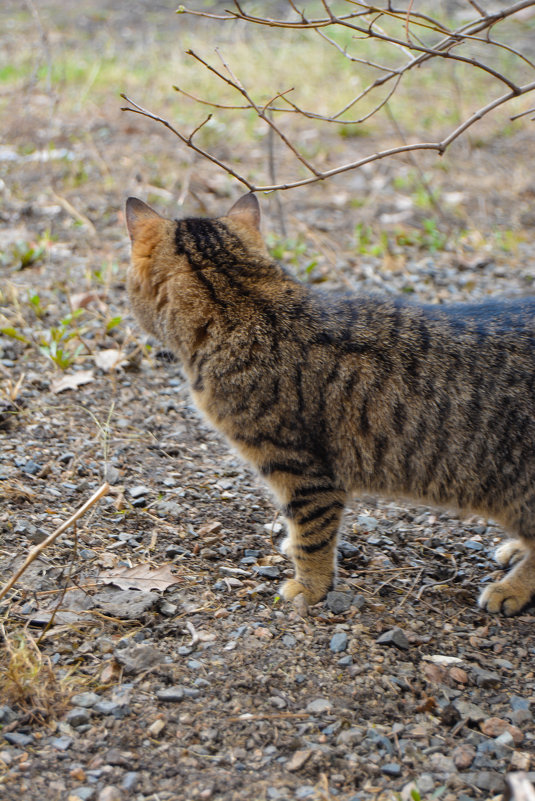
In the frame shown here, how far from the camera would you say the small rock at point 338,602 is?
339cm

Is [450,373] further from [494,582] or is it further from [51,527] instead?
[51,527]

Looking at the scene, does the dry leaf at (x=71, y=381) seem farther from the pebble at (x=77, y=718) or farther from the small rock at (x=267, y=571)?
the pebble at (x=77, y=718)

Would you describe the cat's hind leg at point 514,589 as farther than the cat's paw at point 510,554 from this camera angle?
No

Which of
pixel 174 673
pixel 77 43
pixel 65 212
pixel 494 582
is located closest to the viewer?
pixel 174 673

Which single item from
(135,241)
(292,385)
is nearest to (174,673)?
(292,385)

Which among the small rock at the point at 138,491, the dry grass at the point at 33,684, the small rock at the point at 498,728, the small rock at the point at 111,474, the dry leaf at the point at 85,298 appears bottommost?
the small rock at the point at 498,728

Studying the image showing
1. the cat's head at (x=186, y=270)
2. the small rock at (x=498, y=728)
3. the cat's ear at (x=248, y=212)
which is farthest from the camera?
the cat's ear at (x=248, y=212)

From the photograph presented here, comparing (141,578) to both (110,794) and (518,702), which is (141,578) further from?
(518,702)

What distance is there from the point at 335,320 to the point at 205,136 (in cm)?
595

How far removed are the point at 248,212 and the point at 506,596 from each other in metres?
2.22

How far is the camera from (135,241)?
378 centimetres

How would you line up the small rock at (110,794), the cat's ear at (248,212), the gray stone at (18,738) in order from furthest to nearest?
the cat's ear at (248,212) < the gray stone at (18,738) < the small rock at (110,794)

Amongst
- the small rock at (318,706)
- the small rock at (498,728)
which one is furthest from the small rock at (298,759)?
the small rock at (498,728)

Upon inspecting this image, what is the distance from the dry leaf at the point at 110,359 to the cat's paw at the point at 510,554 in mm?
2546
